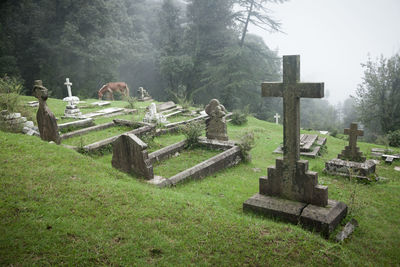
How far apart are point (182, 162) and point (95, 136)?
3.85m

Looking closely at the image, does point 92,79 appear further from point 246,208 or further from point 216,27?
point 246,208

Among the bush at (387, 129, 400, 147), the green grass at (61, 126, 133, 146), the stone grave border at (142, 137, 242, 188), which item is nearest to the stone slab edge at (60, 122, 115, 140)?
the green grass at (61, 126, 133, 146)

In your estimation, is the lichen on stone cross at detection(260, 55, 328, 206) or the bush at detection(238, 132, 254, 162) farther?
the bush at detection(238, 132, 254, 162)

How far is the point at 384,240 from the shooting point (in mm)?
4730

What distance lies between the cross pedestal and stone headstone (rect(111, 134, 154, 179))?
230 cm

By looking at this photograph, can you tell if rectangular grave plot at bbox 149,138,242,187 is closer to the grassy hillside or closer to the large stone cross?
the grassy hillside

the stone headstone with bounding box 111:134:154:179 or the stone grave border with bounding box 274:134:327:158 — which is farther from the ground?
the stone headstone with bounding box 111:134:154:179

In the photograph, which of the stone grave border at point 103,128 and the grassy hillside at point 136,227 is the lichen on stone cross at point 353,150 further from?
the stone grave border at point 103,128

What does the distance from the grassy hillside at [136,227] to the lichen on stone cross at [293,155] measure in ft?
2.34

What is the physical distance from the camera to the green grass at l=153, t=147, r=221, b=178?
7.86 m

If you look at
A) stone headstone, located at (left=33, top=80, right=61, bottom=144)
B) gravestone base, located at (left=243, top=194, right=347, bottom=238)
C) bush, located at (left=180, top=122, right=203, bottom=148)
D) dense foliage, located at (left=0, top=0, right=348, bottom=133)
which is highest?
dense foliage, located at (left=0, top=0, right=348, bottom=133)

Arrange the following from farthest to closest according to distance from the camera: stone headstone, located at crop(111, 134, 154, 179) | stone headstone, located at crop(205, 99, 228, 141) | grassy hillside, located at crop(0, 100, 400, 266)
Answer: stone headstone, located at crop(205, 99, 228, 141) → stone headstone, located at crop(111, 134, 154, 179) → grassy hillside, located at crop(0, 100, 400, 266)

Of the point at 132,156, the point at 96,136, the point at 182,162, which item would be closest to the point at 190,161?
the point at 182,162

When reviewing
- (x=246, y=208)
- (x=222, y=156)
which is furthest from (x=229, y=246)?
(x=222, y=156)
